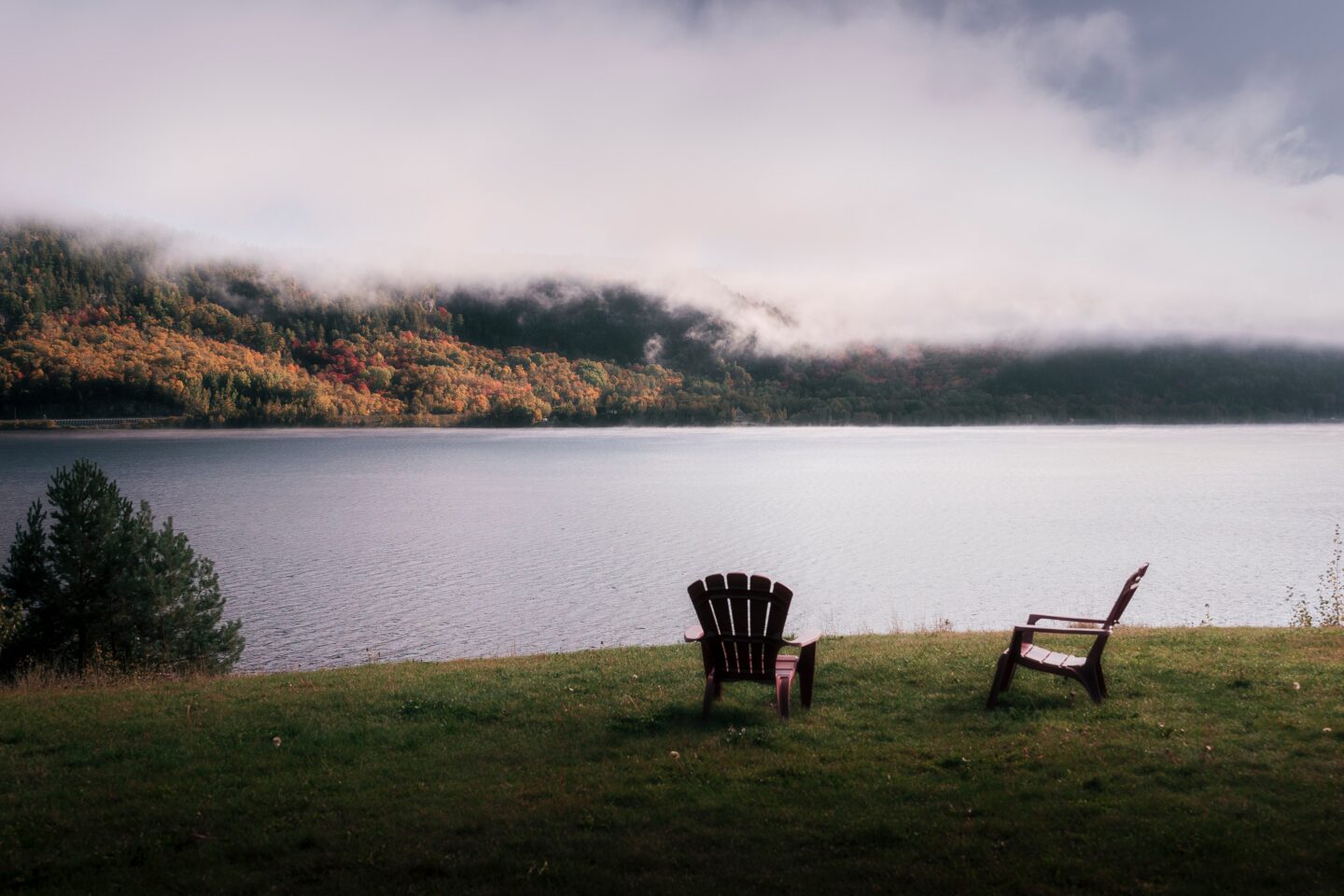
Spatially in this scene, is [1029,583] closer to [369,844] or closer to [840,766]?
[840,766]

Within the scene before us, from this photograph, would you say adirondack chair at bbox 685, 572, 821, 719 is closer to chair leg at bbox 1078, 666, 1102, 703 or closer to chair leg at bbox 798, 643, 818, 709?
chair leg at bbox 798, 643, 818, 709

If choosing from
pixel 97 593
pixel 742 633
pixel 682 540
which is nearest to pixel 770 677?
pixel 742 633

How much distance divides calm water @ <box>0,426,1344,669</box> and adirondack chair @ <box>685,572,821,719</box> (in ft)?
58.6

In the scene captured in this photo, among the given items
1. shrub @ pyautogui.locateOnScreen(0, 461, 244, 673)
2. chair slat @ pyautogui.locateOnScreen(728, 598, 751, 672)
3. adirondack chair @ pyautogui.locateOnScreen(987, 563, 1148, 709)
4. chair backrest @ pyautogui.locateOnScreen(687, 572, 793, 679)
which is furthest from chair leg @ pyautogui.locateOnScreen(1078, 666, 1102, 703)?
shrub @ pyautogui.locateOnScreen(0, 461, 244, 673)

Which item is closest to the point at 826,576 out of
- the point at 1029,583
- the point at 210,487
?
the point at 1029,583

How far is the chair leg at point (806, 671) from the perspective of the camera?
865cm

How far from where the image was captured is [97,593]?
55.7ft

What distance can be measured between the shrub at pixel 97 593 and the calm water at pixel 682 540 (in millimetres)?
6639

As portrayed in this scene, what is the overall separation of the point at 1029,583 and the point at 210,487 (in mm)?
70557

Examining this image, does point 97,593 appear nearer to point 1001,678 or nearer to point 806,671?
point 806,671

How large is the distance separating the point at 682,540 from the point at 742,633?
41.3 meters

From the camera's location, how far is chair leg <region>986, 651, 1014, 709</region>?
8.57 m

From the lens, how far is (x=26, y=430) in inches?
6998

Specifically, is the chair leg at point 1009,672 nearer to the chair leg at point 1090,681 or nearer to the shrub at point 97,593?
the chair leg at point 1090,681
